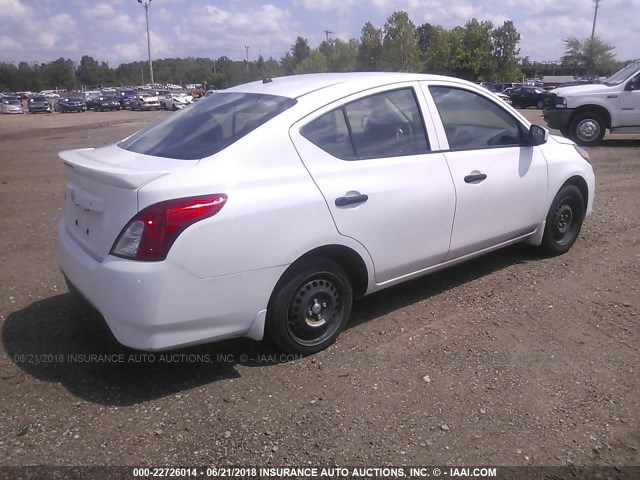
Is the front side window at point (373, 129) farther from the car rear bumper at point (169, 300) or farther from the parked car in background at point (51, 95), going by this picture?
the parked car in background at point (51, 95)

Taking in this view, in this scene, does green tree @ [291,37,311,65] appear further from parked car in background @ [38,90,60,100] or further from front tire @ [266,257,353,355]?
front tire @ [266,257,353,355]

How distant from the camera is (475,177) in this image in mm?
4344

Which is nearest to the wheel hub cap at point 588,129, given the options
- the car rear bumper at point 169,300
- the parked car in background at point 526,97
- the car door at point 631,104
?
the car door at point 631,104

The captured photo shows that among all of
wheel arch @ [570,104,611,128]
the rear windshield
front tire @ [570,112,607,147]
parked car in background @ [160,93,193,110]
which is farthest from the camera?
parked car in background @ [160,93,193,110]

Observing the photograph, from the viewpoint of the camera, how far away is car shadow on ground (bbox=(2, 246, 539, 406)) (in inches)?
134

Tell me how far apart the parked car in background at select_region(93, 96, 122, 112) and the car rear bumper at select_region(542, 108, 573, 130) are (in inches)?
1757

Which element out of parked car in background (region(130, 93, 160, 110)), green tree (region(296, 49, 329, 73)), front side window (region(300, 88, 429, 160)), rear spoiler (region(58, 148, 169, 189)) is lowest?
parked car in background (region(130, 93, 160, 110))

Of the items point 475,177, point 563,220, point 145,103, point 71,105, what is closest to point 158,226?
point 475,177

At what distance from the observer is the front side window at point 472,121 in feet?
14.3

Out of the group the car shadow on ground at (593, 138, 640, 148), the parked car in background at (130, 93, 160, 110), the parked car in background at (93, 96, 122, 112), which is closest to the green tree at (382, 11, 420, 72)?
the parked car in background at (130, 93, 160, 110)

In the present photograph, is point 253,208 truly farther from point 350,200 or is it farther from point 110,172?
point 110,172

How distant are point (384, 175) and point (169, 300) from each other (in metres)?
1.62

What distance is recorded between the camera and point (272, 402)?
3.26m

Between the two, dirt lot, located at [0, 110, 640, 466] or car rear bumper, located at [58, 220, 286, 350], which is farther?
car rear bumper, located at [58, 220, 286, 350]
